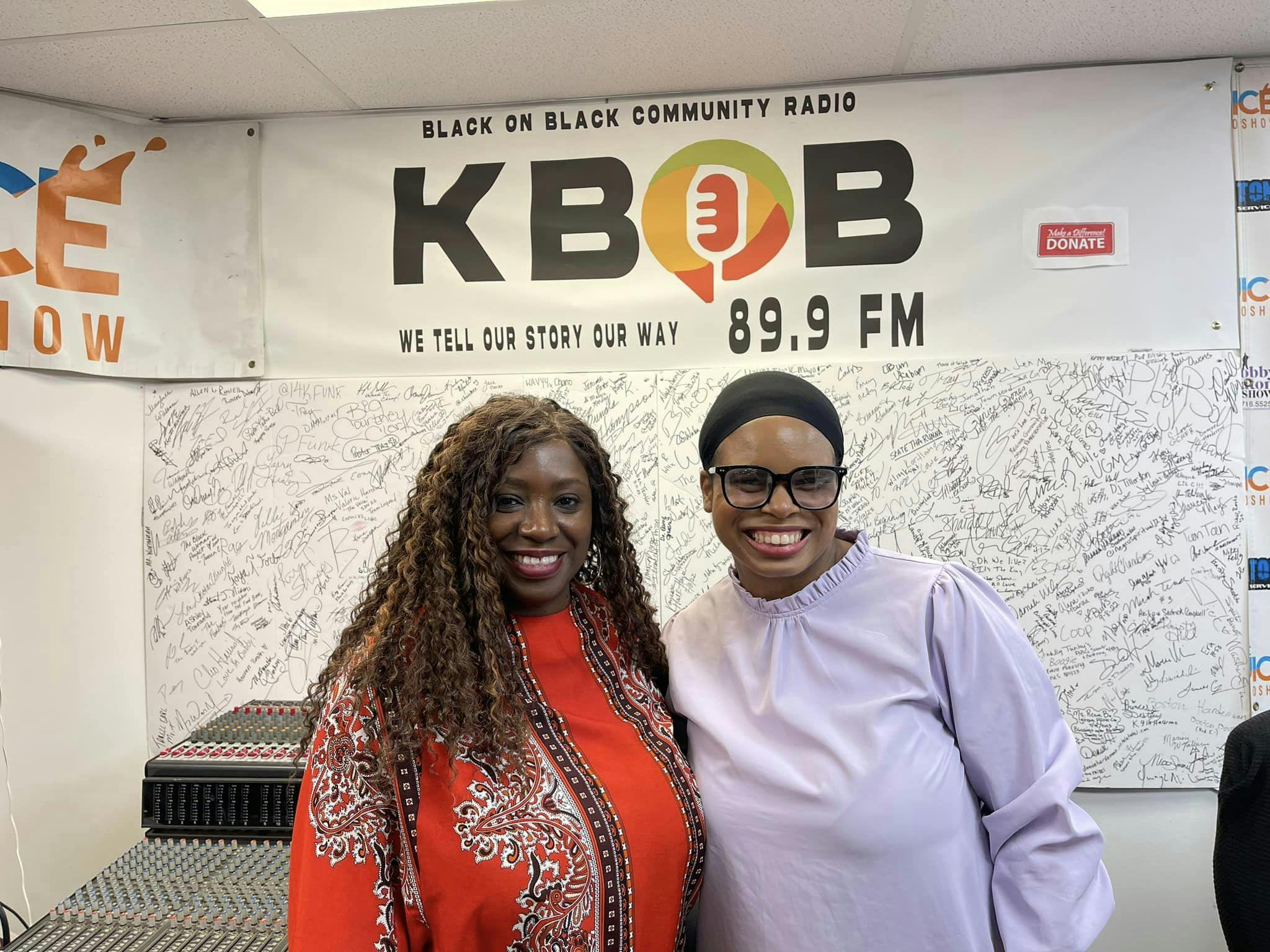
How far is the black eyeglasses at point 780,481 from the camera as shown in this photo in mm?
1297

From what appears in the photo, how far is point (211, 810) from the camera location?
1874mm

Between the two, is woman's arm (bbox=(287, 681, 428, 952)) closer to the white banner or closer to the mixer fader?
the mixer fader

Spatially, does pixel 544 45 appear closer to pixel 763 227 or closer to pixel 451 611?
pixel 763 227

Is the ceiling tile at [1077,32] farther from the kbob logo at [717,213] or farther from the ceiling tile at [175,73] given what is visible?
the ceiling tile at [175,73]

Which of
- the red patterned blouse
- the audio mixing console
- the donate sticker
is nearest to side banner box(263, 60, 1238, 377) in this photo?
the donate sticker

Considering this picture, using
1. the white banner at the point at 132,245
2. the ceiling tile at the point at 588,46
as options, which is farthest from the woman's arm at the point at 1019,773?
the white banner at the point at 132,245

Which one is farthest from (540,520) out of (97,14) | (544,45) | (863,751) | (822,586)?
(97,14)

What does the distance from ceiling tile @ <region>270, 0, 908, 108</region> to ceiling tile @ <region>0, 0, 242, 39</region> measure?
0.57 feet

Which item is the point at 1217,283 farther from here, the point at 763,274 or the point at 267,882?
the point at 267,882

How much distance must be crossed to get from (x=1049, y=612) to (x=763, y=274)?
134cm

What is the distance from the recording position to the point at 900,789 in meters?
1.22

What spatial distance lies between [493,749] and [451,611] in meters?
0.20

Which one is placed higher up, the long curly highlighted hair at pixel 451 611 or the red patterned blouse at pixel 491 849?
the long curly highlighted hair at pixel 451 611

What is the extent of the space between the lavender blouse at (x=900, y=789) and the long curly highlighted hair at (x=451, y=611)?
0.35 metres
